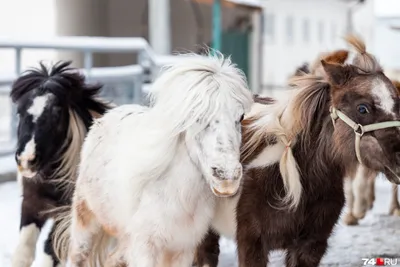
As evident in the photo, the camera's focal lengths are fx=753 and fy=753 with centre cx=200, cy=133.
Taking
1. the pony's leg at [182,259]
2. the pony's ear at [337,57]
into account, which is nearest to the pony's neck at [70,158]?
the pony's leg at [182,259]

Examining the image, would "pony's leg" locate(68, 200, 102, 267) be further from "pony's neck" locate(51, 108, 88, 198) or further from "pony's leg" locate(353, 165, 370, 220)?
"pony's leg" locate(353, 165, 370, 220)

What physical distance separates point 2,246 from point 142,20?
1413 centimetres

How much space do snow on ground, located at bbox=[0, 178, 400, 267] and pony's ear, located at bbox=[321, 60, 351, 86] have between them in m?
1.45

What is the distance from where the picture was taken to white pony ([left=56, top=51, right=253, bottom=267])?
3.79 metres

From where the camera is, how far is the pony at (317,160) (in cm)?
421

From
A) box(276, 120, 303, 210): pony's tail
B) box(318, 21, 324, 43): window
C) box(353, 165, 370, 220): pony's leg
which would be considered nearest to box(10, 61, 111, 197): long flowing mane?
box(276, 120, 303, 210): pony's tail

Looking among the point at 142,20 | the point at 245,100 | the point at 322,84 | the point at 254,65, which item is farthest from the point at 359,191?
the point at 254,65

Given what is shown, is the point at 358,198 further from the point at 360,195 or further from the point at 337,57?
the point at 337,57

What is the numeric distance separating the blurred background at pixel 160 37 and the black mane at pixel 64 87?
1.45 meters

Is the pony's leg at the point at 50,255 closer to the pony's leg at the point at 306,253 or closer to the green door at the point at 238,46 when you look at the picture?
the pony's leg at the point at 306,253

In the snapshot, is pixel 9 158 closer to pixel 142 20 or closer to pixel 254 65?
pixel 142 20

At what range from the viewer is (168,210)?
13.1 ft

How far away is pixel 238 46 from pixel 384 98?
17475 millimetres

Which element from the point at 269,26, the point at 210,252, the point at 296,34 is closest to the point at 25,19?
the point at 269,26
